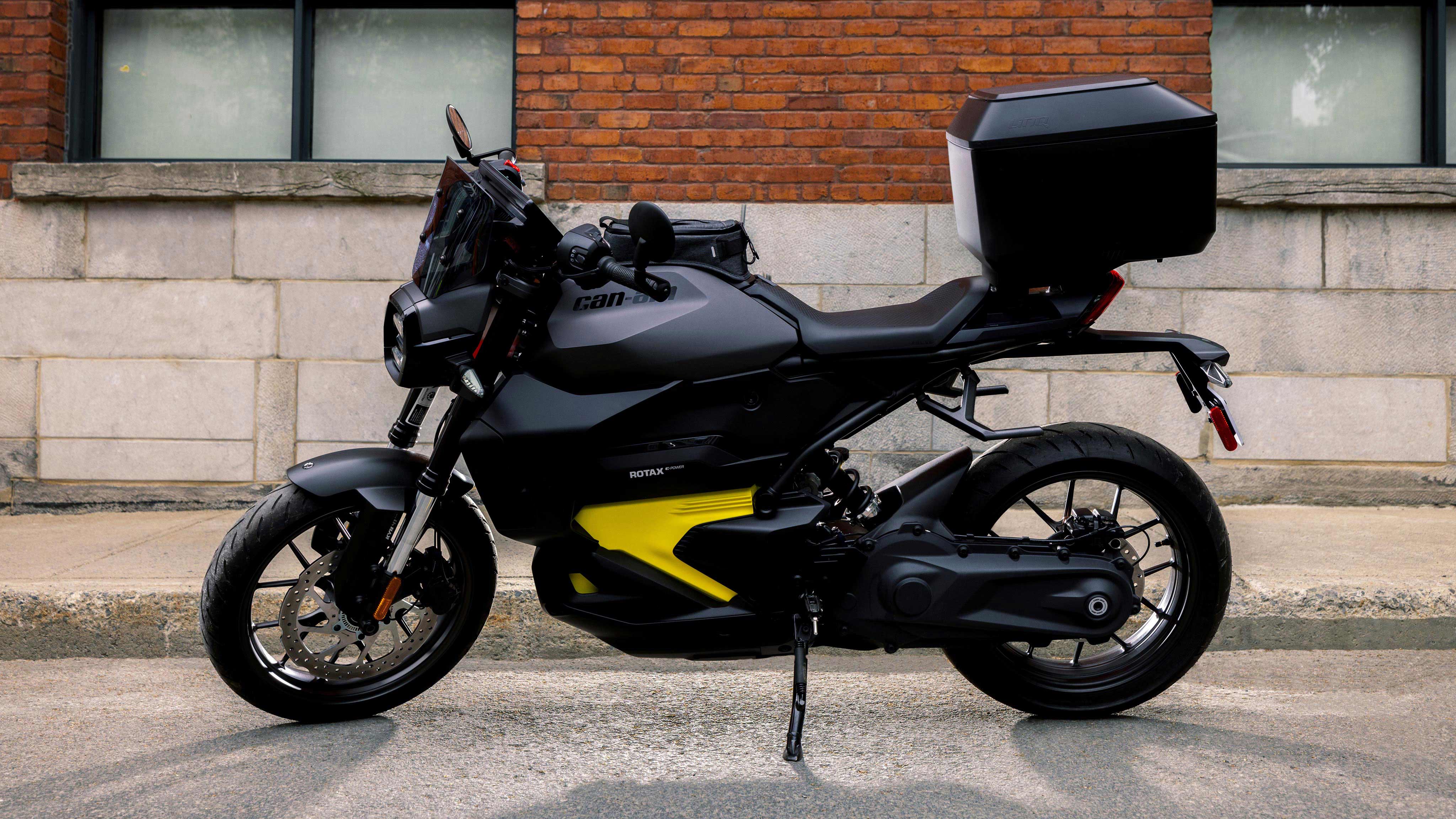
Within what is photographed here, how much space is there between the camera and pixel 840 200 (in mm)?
5980

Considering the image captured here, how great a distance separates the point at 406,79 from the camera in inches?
253

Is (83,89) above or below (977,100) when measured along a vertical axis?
above

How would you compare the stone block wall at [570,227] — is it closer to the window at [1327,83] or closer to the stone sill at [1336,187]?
the stone sill at [1336,187]

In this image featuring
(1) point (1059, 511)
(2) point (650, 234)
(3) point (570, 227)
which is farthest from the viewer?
(3) point (570, 227)

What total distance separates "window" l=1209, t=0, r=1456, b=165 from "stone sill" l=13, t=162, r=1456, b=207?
33 cm

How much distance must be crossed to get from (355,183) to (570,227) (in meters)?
1.16

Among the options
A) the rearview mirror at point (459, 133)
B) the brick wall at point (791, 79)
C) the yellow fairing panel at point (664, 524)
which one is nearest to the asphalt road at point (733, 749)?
the yellow fairing panel at point (664, 524)

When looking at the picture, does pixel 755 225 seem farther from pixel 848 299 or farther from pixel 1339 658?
pixel 1339 658

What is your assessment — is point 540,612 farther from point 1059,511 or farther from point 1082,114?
point 1082,114

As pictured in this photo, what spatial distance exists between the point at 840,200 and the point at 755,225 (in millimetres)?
483

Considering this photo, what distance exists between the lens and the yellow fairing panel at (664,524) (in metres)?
2.83

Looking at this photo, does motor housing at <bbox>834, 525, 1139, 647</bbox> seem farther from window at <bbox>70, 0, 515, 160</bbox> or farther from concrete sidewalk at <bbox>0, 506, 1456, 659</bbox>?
window at <bbox>70, 0, 515, 160</bbox>

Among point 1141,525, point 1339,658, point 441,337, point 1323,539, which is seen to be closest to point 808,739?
point 1141,525

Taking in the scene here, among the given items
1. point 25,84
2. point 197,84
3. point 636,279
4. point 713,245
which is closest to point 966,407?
point 713,245
